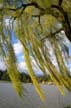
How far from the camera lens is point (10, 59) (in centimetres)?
761

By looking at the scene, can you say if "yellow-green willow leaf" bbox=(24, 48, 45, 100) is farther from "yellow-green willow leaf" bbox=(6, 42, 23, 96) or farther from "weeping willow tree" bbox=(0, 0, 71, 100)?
"yellow-green willow leaf" bbox=(6, 42, 23, 96)

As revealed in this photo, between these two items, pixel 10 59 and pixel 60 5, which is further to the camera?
pixel 60 5

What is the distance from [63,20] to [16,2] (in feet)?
4.34

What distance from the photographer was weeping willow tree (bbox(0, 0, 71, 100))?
25.2 ft

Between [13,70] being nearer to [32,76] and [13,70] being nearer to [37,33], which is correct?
[32,76]

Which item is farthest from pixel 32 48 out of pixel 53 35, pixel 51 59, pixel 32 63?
pixel 53 35

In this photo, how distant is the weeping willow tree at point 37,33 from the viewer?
769 cm

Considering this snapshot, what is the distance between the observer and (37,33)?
9.21m

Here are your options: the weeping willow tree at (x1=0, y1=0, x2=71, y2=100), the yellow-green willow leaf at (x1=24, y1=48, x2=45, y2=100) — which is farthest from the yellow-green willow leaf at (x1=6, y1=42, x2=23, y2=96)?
the yellow-green willow leaf at (x1=24, y1=48, x2=45, y2=100)

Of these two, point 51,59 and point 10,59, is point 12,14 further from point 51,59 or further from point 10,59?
point 51,59

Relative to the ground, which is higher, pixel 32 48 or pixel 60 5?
pixel 60 5

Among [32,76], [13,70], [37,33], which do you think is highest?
[37,33]

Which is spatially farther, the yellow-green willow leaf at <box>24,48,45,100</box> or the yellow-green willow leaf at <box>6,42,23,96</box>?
the yellow-green willow leaf at <box>24,48,45,100</box>

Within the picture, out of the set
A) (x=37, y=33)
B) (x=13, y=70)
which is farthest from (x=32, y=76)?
(x=37, y=33)
